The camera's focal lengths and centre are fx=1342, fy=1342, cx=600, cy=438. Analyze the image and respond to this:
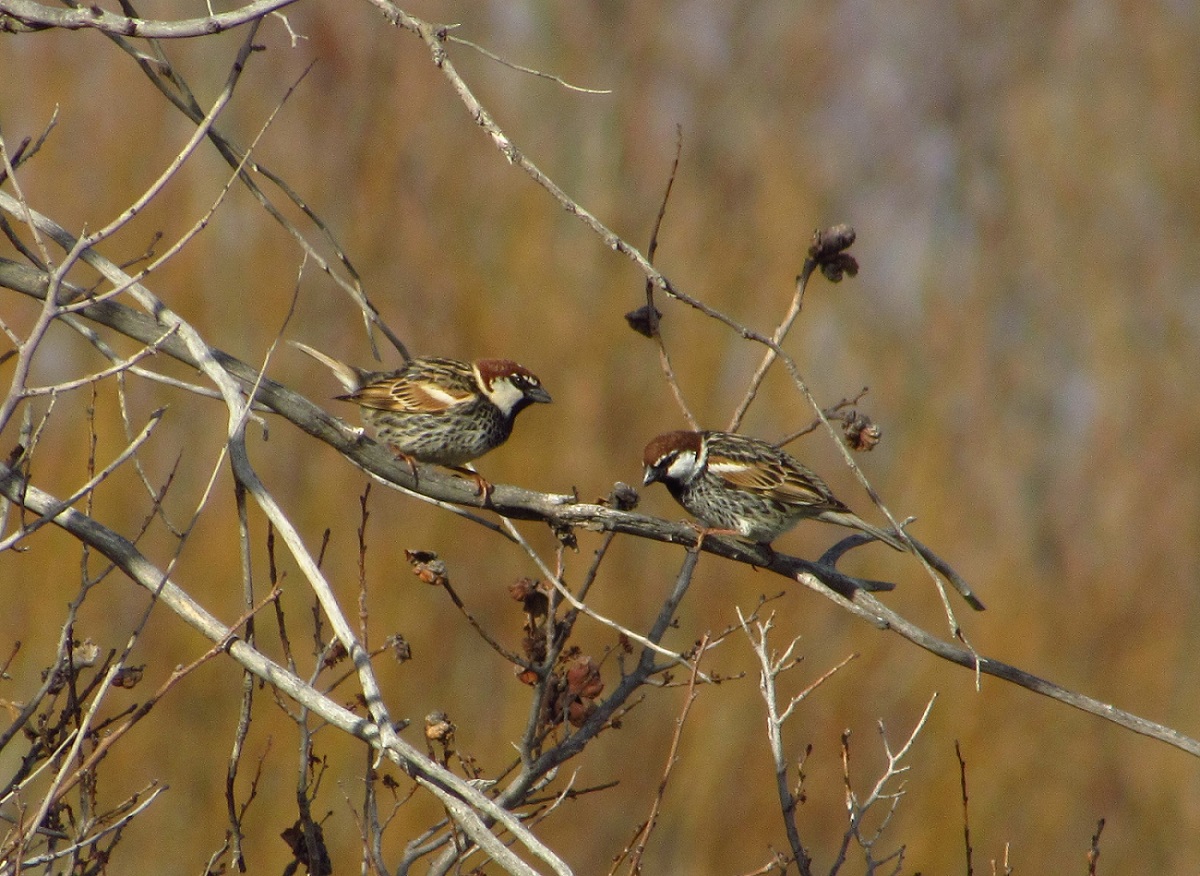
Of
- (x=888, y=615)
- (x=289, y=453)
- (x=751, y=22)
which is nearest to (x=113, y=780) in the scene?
(x=289, y=453)

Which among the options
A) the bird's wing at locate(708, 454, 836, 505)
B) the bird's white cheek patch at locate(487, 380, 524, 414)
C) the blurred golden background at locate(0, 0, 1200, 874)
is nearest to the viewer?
the bird's wing at locate(708, 454, 836, 505)

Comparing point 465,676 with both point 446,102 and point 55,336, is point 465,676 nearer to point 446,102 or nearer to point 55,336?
point 55,336

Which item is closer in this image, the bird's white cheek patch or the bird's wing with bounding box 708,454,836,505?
the bird's wing with bounding box 708,454,836,505

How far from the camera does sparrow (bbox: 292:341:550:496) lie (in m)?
5.79

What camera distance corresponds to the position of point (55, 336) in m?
11.5

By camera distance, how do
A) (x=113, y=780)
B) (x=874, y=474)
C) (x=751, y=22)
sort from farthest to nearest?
(x=751, y=22) → (x=874, y=474) → (x=113, y=780)

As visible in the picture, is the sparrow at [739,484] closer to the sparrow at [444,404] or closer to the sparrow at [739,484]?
the sparrow at [739,484]

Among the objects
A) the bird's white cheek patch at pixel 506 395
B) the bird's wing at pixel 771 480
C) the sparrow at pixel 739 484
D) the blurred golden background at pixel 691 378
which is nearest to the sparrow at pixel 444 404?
the bird's white cheek patch at pixel 506 395

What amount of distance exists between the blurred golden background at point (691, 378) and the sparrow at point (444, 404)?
483 centimetres

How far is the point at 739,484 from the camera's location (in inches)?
228

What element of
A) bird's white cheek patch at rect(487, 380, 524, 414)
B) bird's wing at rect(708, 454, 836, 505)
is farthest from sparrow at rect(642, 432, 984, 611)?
bird's white cheek patch at rect(487, 380, 524, 414)

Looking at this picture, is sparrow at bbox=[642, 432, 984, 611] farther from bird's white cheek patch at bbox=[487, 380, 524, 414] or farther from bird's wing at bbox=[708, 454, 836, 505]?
bird's white cheek patch at bbox=[487, 380, 524, 414]

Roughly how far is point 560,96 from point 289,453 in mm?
4711

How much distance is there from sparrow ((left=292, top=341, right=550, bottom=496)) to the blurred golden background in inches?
190
